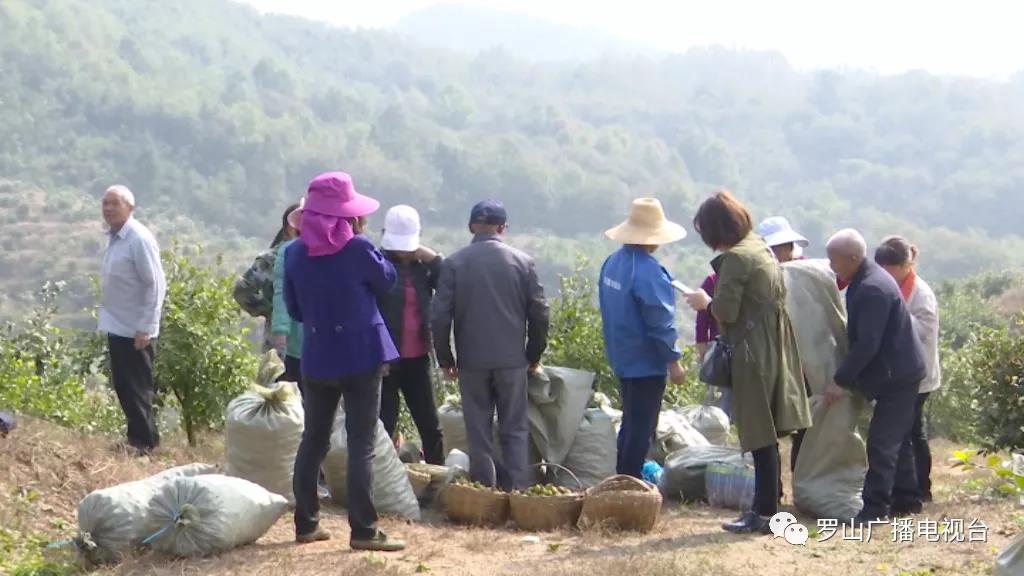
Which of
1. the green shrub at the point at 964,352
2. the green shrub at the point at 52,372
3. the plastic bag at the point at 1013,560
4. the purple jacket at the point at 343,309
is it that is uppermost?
the purple jacket at the point at 343,309

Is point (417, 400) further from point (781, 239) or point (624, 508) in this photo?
point (781, 239)

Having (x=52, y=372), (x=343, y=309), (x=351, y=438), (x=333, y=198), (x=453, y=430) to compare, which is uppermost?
(x=333, y=198)

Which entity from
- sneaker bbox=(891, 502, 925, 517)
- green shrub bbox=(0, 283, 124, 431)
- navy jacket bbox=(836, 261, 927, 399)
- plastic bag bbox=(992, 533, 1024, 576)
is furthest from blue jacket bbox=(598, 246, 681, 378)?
green shrub bbox=(0, 283, 124, 431)

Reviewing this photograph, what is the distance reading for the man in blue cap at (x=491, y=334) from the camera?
703 cm

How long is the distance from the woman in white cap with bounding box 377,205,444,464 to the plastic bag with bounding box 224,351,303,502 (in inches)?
36.3

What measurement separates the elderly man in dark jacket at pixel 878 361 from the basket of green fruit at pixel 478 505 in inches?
68.7

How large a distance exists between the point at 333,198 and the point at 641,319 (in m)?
2.01

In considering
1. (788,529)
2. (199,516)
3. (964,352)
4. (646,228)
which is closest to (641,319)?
(646,228)

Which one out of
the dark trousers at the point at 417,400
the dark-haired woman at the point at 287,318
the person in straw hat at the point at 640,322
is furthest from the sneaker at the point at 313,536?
the person in straw hat at the point at 640,322

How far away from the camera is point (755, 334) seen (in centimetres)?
628

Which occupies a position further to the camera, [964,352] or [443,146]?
[443,146]

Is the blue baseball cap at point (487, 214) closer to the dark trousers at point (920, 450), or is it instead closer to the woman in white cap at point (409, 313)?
the woman in white cap at point (409, 313)

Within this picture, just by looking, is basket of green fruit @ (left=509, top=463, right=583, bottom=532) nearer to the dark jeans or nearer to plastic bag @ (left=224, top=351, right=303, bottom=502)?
plastic bag @ (left=224, top=351, right=303, bottom=502)

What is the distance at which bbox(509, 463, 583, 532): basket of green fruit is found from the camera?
6.52 m
